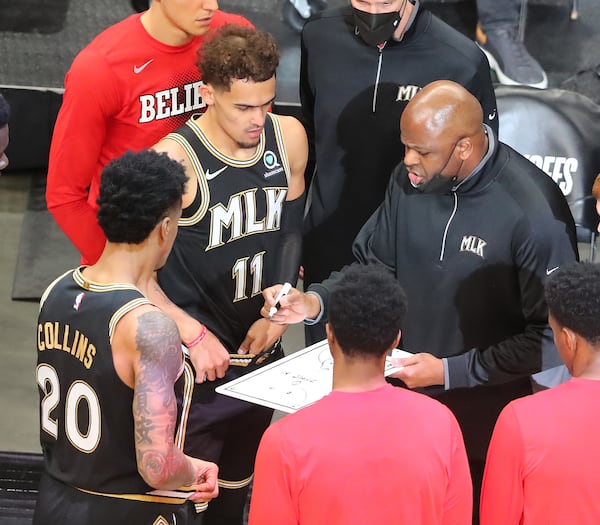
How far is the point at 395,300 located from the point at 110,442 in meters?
0.86

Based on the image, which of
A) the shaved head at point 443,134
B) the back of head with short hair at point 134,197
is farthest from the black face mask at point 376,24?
the back of head with short hair at point 134,197

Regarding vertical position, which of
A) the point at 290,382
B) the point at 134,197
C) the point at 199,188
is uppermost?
the point at 134,197

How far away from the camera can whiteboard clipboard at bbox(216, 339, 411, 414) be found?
3238 mm

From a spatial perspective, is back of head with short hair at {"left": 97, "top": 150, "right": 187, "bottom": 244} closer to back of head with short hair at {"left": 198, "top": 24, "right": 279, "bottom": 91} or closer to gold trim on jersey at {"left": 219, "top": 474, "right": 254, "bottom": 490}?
back of head with short hair at {"left": 198, "top": 24, "right": 279, "bottom": 91}

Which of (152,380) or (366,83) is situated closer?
(152,380)

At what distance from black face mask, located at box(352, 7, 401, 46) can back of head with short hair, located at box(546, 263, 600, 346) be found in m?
1.51

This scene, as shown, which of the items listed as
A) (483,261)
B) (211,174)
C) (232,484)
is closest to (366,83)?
(211,174)

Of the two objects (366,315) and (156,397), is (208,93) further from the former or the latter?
(366,315)

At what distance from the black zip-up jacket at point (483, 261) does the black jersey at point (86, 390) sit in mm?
991

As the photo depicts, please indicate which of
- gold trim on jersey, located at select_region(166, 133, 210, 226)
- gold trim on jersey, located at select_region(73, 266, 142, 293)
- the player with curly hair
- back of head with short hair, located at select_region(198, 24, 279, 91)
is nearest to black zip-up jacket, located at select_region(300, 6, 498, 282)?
the player with curly hair

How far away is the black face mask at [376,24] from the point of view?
12.8 ft

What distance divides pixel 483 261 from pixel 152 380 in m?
1.25

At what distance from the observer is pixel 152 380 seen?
2.72m

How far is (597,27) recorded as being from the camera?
631 cm
